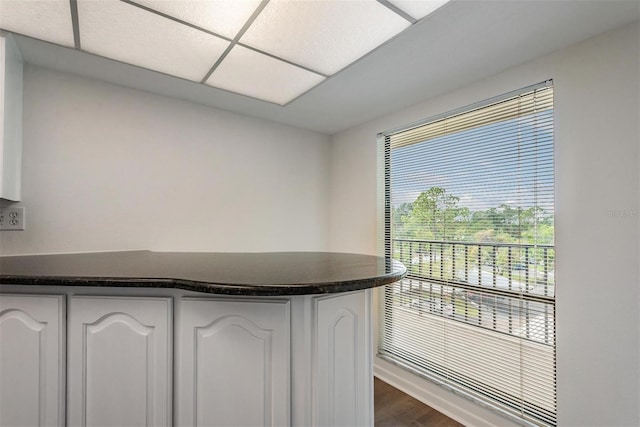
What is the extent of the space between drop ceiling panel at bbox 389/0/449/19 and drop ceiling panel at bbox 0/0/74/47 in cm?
136

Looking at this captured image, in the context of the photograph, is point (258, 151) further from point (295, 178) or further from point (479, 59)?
point (479, 59)

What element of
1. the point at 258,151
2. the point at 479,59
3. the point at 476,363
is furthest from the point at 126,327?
the point at 479,59

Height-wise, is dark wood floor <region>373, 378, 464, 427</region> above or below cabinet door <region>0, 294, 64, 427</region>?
below

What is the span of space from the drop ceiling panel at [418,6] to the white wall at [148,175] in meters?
1.69

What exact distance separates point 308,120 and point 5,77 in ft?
6.29

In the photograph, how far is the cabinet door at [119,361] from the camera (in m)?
1.13

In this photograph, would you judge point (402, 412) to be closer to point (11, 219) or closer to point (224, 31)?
point (224, 31)

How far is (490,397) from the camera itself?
6.09 ft

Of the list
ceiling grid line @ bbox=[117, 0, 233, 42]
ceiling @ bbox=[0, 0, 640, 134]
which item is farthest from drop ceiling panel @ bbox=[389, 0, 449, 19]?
ceiling grid line @ bbox=[117, 0, 233, 42]

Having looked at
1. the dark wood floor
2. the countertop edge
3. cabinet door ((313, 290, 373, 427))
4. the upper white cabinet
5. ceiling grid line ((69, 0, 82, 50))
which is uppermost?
ceiling grid line ((69, 0, 82, 50))

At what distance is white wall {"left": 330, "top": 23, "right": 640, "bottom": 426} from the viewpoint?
4.41ft

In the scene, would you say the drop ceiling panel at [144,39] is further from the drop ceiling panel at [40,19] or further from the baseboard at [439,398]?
the baseboard at [439,398]

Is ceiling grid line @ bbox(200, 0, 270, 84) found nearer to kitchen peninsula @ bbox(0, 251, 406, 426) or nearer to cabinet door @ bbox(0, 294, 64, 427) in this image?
kitchen peninsula @ bbox(0, 251, 406, 426)

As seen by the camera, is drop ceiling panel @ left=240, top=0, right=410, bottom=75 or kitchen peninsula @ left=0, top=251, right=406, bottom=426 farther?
drop ceiling panel @ left=240, top=0, right=410, bottom=75
